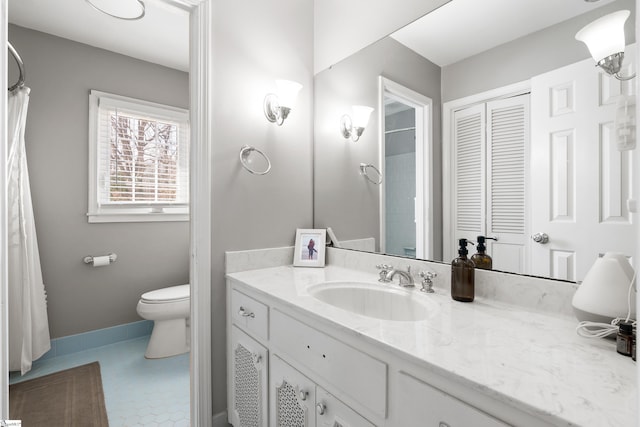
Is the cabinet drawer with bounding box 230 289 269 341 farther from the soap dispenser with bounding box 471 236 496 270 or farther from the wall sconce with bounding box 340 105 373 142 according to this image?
the wall sconce with bounding box 340 105 373 142

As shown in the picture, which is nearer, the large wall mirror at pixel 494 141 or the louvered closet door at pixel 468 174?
the large wall mirror at pixel 494 141

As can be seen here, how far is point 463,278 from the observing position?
1097 mm

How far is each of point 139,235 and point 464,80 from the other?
2.71 meters

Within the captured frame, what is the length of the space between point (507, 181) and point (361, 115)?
84 cm

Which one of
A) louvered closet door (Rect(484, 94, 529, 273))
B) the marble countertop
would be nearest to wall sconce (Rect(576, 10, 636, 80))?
louvered closet door (Rect(484, 94, 529, 273))

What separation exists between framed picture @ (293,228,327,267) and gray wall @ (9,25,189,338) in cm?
172

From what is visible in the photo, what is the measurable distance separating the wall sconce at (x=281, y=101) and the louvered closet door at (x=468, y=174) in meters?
0.83

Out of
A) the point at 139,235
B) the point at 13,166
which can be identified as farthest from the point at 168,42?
the point at 139,235

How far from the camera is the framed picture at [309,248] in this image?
5.65 ft

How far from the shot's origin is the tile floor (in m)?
1.71

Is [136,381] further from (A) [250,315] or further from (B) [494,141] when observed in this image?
(B) [494,141]

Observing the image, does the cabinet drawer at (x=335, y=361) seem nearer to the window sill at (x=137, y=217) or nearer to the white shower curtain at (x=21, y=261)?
the white shower curtain at (x=21, y=261)

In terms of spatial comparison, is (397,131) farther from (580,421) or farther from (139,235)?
(139,235)

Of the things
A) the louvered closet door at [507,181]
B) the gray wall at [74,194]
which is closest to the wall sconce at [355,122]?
the louvered closet door at [507,181]
